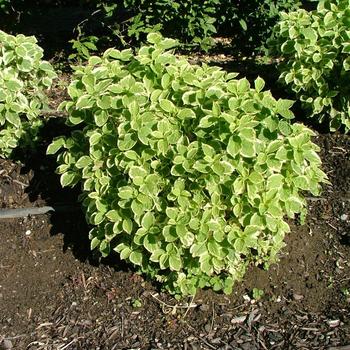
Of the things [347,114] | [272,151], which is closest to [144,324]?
[272,151]

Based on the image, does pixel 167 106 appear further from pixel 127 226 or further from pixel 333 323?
pixel 333 323

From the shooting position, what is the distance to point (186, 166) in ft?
10.4

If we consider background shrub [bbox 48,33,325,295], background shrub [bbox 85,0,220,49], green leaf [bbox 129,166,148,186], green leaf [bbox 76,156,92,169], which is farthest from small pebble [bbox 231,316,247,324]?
background shrub [bbox 85,0,220,49]

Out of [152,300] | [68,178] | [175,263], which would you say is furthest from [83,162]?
[152,300]

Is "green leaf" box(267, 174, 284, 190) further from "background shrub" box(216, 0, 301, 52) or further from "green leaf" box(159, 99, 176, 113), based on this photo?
"background shrub" box(216, 0, 301, 52)

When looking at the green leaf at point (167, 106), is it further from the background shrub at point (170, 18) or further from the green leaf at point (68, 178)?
the background shrub at point (170, 18)

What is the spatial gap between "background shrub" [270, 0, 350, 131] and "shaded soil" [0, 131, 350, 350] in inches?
32.9

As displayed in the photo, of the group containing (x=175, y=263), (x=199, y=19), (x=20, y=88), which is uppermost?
(x=20, y=88)

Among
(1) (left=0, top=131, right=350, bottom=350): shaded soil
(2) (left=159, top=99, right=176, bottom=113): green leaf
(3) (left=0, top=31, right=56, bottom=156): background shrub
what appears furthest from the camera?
(3) (left=0, top=31, right=56, bottom=156): background shrub

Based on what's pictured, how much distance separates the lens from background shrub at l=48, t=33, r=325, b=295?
10.6ft

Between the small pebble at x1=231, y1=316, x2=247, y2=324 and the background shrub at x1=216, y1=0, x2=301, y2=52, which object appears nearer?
the small pebble at x1=231, y1=316, x2=247, y2=324

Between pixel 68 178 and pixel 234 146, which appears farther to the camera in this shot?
pixel 68 178

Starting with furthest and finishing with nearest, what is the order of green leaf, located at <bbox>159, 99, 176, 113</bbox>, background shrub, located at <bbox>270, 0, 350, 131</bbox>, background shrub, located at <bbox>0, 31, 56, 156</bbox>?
background shrub, located at <bbox>270, 0, 350, 131</bbox> → background shrub, located at <bbox>0, 31, 56, 156</bbox> → green leaf, located at <bbox>159, 99, 176, 113</bbox>

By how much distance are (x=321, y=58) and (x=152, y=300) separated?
6.89 ft
